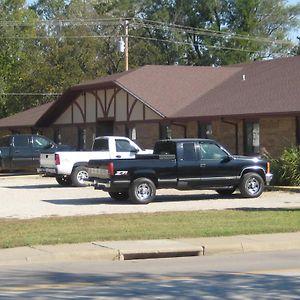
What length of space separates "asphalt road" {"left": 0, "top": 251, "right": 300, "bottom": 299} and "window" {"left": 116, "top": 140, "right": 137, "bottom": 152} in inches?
678

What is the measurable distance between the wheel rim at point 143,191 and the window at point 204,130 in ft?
48.5

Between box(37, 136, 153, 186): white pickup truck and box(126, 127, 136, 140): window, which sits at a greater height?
box(126, 127, 136, 140): window

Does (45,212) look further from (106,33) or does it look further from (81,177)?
(106,33)

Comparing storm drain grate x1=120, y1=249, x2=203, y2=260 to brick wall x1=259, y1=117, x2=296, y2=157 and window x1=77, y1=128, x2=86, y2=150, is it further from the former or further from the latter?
window x1=77, y1=128, x2=86, y2=150

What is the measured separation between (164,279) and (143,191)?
1185cm

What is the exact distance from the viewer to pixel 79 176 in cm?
3023

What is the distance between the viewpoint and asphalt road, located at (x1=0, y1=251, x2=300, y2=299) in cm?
1025

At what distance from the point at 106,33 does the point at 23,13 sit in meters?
7.71

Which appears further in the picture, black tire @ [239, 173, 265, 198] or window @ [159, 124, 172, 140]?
window @ [159, 124, 172, 140]

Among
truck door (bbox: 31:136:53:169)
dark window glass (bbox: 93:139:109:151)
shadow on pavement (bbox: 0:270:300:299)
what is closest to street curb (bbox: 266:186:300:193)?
dark window glass (bbox: 93:139:109:151)

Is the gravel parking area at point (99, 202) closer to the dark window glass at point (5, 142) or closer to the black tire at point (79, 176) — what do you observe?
the black tire at point (79, 176)

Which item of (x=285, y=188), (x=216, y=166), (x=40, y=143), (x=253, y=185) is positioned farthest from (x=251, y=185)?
(x=40, y=143)

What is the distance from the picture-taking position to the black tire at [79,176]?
98.8ft

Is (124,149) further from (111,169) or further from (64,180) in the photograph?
(111,169)
